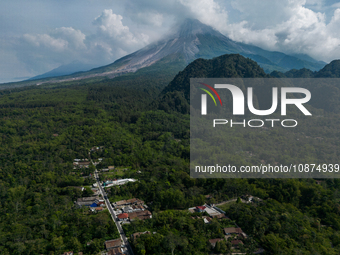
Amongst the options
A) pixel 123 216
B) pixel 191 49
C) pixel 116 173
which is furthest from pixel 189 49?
pixel 123 216

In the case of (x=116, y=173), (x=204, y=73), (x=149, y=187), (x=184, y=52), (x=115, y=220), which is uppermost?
(x=184, y=52)

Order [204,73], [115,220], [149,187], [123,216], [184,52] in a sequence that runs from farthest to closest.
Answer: [184,52]
[204,73]
[149,187]
[123,216]
[115,220]

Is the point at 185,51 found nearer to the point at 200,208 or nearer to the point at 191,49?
the point at 191,49

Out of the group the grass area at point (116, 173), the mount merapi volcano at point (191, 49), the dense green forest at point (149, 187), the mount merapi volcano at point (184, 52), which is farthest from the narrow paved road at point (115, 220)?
the mount merapi volcano at point (191, 49)

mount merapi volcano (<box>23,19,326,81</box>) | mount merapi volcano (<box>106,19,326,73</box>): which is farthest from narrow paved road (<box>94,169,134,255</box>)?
mount merapi volcano (<box>106,19,326,73</box>)

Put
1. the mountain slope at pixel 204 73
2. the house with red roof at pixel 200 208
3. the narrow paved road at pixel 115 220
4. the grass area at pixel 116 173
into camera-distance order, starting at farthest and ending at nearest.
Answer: the mountain slope at pixel 204 73
the grass area at pixel 116 173
the house with red roof at pixel 200 208
the narrow paved road at pixel 115 220

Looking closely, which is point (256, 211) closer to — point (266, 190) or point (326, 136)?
point (266, 190)

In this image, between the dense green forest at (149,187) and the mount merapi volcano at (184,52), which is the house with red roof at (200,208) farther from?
the mount merapi volcano at (184,52)

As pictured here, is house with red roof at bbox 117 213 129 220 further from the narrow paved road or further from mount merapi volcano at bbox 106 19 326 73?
mount merapi volcano at bbox 106 19 326 73
